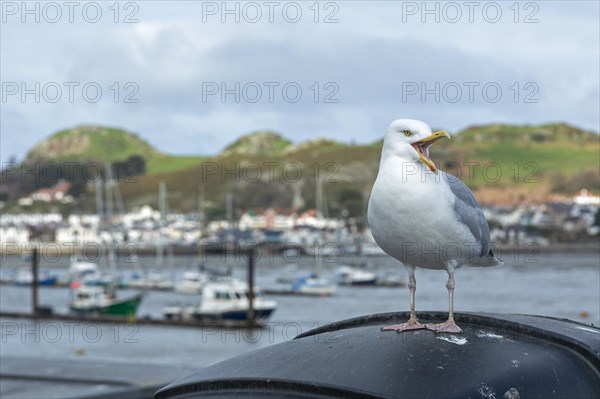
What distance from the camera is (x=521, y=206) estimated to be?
546 feet

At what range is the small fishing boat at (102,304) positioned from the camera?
5712 centimetres

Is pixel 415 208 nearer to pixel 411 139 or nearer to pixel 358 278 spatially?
pixel 411 139

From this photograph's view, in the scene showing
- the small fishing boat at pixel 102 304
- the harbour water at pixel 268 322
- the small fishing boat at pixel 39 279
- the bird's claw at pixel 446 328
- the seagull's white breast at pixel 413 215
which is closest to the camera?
the bird's claw at pixel 446 328

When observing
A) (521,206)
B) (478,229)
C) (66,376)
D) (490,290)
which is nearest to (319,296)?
(490,290)

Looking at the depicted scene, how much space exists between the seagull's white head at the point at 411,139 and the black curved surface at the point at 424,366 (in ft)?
2.26

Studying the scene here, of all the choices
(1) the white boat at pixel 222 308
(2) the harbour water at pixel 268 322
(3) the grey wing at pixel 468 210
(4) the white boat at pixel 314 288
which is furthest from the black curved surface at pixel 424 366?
(4) the white boat at pixel 314 288

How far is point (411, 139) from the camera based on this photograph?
158 inches

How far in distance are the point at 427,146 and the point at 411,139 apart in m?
0.08

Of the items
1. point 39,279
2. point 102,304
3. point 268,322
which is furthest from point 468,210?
point 39,279

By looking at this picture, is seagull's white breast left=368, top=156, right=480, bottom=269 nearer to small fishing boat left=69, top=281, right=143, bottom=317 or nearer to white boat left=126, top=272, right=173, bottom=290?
small fishing boat left=69, top=281, right=143, bottom=317

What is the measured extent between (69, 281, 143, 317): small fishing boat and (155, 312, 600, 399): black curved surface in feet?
174

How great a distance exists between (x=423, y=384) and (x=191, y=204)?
194012 mm

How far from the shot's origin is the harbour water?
41375 mm

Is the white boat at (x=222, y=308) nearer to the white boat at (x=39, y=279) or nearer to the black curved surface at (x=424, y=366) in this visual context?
the white boat at (x=39, y=279)
